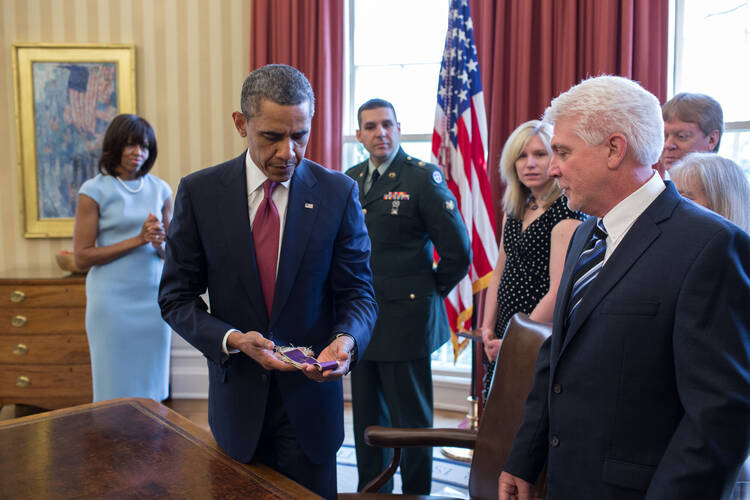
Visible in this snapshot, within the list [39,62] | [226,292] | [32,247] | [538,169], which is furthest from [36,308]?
[538,169]

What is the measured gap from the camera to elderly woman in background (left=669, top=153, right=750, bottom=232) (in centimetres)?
178

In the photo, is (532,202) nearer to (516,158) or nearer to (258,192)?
(516,158)

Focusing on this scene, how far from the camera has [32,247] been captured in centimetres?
473

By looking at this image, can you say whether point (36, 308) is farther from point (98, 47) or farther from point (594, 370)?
point (594, 370)

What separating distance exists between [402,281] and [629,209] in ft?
5.49

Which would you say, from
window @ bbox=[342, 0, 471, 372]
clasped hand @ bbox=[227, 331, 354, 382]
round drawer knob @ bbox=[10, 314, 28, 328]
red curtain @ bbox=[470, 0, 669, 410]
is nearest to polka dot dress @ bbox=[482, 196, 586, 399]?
clasped hand @ bbox=[227, 331, 354, 382]

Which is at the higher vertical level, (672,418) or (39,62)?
(39,62)

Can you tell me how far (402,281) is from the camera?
290 centimetres

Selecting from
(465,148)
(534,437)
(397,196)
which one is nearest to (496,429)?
(534,437)

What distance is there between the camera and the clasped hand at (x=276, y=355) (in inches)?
54.2

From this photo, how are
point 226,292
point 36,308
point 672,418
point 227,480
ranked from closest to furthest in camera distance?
point 672,418 → point 227,480 → point 226,292 → point 36,308

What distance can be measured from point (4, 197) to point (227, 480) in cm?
429

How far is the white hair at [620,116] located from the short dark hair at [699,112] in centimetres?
129

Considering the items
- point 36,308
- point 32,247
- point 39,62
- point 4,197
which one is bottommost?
point 36,308
